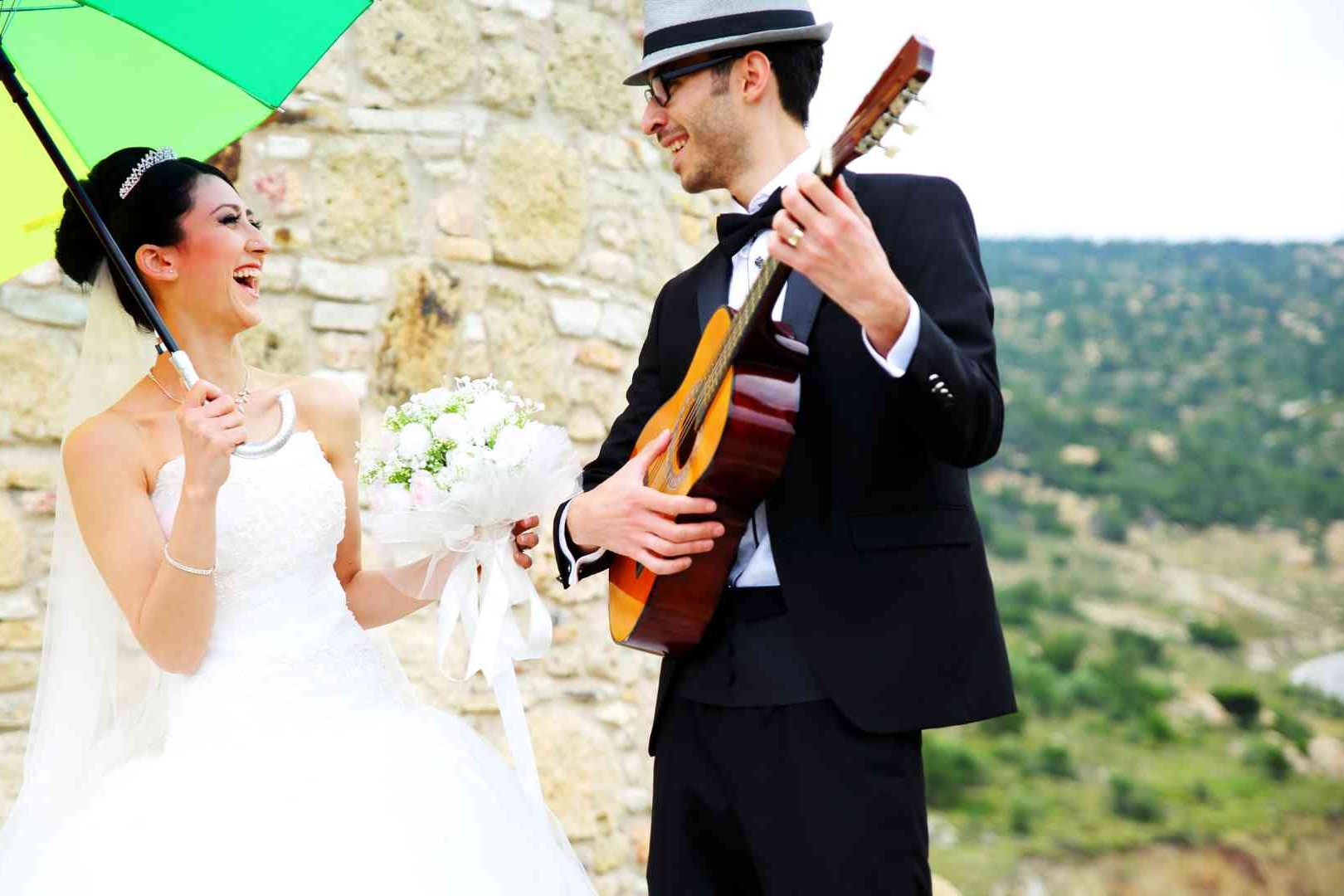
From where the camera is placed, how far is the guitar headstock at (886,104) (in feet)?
4.93

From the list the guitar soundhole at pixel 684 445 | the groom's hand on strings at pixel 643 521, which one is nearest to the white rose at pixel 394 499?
the groom's hand on strings at pixel 643 521

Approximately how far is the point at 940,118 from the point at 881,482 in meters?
0.65

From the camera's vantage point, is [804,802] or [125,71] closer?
[804,802]

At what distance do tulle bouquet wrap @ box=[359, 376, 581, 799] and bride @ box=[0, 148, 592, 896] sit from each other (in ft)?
0.25

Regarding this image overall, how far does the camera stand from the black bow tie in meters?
2.17

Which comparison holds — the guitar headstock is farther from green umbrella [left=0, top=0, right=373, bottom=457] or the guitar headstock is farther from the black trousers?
green umbrella [left=0, top=0, right=373, bottom=457]

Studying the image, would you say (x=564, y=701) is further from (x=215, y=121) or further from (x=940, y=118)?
(x=940, y=118)

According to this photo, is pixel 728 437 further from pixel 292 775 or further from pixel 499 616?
pixel 292 775

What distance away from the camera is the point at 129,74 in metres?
2.54

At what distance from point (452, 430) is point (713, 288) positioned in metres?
0.58

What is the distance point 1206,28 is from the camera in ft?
53.2

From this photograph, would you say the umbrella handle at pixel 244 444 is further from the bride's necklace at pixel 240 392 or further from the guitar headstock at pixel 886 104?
the guitar headstock at pixel 886 104

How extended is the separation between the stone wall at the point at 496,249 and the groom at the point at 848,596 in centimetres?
199

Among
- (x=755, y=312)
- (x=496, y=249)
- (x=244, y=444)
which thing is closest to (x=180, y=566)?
(x=244, y=444)
